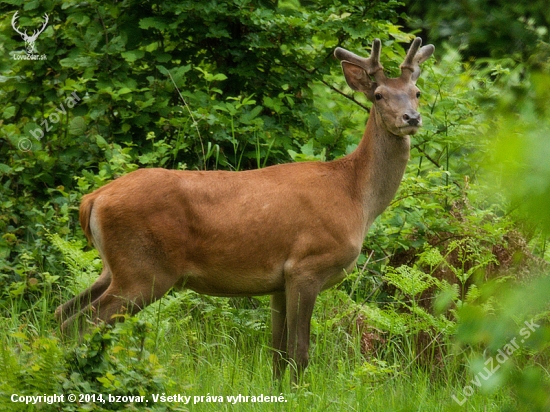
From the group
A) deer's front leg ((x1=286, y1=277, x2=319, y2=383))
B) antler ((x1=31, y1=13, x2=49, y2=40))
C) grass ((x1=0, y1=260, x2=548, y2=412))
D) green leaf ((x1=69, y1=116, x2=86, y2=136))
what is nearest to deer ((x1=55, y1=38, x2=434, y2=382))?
deer's front leg ((x1=286, y1=277, x2=319, y2=383))

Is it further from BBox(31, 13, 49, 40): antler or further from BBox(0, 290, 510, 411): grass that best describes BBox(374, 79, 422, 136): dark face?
BBox(31, 13, 49, 40): antler

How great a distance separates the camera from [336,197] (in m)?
6.40

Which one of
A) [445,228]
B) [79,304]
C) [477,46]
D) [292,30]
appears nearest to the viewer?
[477,46]

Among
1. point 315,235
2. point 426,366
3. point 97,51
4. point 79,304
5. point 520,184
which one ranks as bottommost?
point 426,366

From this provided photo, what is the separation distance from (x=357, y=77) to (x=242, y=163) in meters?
1.82

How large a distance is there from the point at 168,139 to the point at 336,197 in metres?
2.59

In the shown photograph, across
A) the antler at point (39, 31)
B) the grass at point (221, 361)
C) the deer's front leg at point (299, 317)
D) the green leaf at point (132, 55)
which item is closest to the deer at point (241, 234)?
the deer's front leg at point (299, 317)

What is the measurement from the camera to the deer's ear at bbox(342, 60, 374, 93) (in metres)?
6.93

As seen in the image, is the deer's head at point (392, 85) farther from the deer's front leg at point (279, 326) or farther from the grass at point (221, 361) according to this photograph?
the deer's front leg at point (279, 326)

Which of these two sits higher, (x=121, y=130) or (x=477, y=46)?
(x=477, y=46)

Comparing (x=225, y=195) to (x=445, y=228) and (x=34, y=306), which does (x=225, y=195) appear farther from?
(x=445, y=228)

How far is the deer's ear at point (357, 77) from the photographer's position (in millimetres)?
6930

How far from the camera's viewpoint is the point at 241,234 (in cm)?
615

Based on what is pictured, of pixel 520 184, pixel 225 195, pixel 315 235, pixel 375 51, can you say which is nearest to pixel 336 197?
pixel 315 235
